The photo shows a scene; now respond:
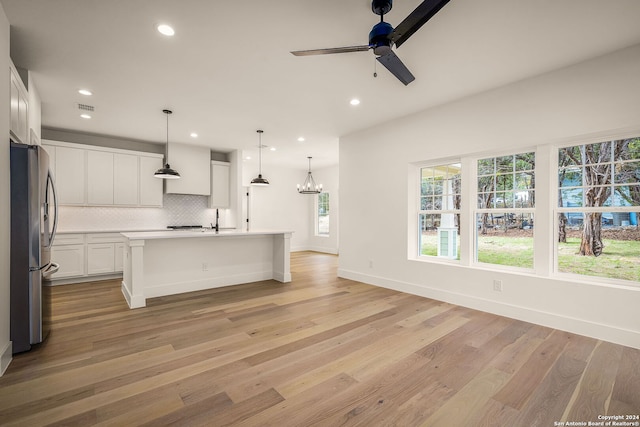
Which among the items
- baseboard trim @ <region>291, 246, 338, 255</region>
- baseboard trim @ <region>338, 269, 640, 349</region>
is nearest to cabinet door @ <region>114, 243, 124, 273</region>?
baseboard trim @ <region>338, 269, 640, 349</region>

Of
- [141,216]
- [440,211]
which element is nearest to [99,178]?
[141,216]

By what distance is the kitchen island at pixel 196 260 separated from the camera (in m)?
3.90

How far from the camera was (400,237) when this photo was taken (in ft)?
15.4

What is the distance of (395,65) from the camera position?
2344 millimetres

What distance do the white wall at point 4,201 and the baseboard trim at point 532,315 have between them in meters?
4.38

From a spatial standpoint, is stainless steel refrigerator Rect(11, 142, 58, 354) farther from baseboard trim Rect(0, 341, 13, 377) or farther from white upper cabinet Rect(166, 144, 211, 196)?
white upper cabinet Rect(166, 144, 211, 196)

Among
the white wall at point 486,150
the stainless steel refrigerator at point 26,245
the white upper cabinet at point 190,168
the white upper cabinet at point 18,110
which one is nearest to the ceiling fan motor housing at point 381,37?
the white wall at point 486,150

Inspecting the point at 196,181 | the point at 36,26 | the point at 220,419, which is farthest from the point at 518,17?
the point at 196,181

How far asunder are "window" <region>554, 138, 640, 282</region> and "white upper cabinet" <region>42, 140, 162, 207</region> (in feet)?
22.6

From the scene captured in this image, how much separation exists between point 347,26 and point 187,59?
1.67 meters

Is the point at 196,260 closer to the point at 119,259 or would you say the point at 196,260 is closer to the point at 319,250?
the point at 119,259

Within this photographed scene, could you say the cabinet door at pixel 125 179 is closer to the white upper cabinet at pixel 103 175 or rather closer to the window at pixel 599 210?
Answer: the white upper cabinet at pixel 103 175

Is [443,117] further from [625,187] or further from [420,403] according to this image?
[420,403]

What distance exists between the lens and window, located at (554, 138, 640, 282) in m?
2.93
